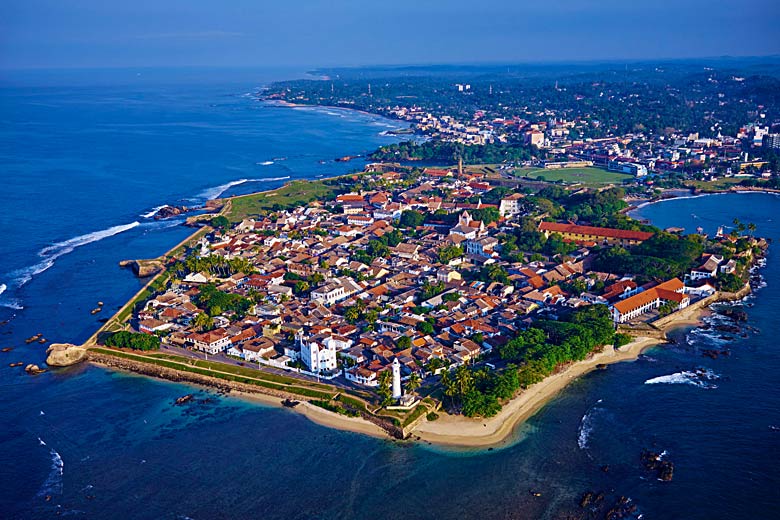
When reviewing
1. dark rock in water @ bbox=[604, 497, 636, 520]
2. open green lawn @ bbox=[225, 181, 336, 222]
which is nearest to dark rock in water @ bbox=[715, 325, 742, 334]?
dark rock in water @ bbox=[604, 497, 636, 520]

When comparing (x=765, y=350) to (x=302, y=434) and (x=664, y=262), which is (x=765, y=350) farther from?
(x=302, y=434)

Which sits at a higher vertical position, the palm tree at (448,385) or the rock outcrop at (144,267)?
the palm tree at (448,385)

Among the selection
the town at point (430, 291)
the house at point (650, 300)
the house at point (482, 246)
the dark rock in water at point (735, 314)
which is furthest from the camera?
the house at point (482, 246)

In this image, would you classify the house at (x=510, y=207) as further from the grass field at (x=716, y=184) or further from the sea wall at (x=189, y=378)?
the sea wall at (x=189, y=378)

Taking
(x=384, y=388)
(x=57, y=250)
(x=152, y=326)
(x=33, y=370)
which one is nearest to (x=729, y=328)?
(x=384, y=388)

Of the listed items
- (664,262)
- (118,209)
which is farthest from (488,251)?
(118,209)

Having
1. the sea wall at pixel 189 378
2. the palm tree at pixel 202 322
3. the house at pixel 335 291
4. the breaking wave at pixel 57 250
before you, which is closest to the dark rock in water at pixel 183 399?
the sea wall at pixel 189 378
